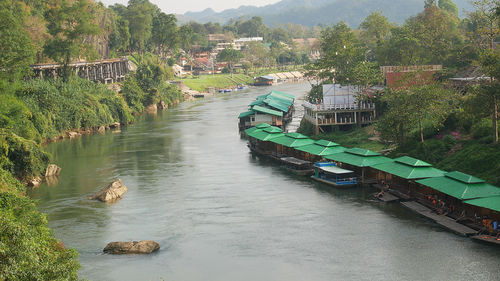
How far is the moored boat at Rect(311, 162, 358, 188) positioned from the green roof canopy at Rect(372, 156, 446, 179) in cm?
364

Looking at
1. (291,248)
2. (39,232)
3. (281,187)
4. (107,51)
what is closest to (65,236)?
(39,232)

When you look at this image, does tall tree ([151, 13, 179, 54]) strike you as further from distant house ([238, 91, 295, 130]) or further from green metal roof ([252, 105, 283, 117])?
green metal roof ([252, 105, 283, 117])

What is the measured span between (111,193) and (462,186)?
27.1m

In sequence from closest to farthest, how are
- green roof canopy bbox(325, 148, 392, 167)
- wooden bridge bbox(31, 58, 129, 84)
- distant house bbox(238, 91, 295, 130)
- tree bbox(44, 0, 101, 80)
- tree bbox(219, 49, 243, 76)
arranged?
green roof canopy bbox(325, 148, 392, 167)
distant house bbox(238, 91, 295, 130)
tree bbox(44, 0, 101, 80)
wooden bridge bbox(31, 58, 129, 84)
tree bbox(219, 49, 243, 76)

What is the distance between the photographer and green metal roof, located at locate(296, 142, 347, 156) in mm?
52688

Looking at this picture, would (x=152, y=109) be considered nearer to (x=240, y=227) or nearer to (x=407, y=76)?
(x=407, y=76)

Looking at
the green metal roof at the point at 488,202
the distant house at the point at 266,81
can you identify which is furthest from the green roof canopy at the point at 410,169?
the distant house at the point at 266,81

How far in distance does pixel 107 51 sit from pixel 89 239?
119 m

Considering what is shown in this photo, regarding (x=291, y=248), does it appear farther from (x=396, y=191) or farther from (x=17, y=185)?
(x=17, y=185)

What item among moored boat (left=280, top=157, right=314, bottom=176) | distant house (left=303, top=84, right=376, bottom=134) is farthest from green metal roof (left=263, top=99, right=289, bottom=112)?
moored boat (left=280, top=157, right=314, bottom=176)

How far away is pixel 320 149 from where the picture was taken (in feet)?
176

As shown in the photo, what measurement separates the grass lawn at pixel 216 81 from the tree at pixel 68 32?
53.3 m

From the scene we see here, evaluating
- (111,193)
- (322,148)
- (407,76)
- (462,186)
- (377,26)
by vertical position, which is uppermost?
(377,26)

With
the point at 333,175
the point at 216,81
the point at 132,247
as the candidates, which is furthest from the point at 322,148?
the point at 216,81
